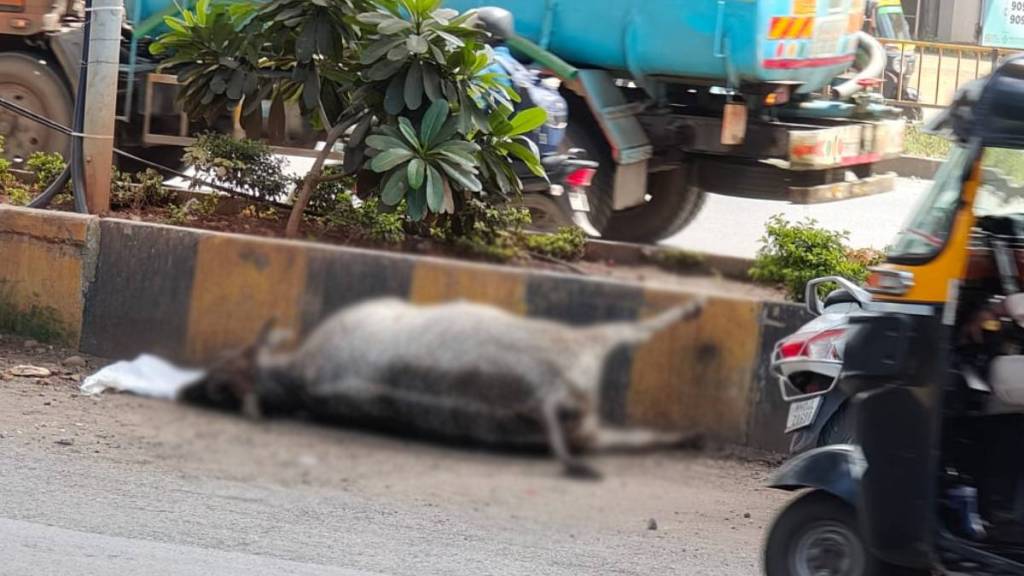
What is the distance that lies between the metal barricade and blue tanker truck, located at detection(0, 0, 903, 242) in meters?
5.49

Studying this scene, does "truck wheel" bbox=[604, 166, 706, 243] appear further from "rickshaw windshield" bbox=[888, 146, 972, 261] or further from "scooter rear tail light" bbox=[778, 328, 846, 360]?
"rickshaw windshield" bbox=[888, 146, 972, 261]

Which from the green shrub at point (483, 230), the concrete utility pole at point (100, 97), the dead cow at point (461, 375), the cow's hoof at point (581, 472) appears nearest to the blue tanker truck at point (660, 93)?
the concrete utility pole at point (100, 97)

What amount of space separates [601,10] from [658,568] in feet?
16.7

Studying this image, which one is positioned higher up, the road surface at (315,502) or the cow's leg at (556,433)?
the cow's leg at (556,433)

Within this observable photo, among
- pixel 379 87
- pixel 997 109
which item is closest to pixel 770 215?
pixel 379 87

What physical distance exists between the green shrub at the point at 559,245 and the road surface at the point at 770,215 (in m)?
1.11

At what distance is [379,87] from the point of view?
7.06 metres

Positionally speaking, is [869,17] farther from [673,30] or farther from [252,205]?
[252,205]

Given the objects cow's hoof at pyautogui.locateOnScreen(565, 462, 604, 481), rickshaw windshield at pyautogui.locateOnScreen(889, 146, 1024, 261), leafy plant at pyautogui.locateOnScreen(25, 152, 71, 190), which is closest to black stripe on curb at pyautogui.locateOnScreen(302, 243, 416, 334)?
cow's hoof at pyautogui.locateOnScreen(565, 462, 604, 481)

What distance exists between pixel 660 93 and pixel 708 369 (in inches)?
141

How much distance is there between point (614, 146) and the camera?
8969 millimetres

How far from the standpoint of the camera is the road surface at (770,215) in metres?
9.48

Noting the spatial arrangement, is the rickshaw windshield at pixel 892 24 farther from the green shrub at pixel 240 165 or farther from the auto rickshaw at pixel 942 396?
the auto rickshaw at pixel 942 396

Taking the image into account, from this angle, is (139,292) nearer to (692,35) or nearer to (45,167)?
(45,167)
